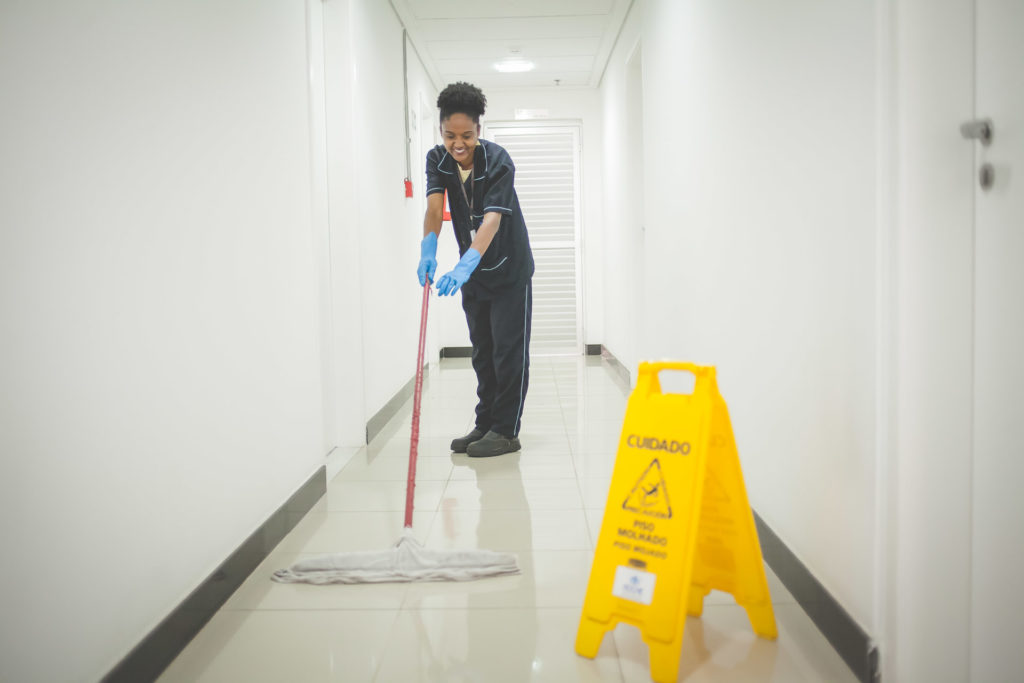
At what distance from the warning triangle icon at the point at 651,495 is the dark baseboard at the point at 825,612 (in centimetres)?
40

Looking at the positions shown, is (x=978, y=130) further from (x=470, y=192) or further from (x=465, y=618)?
(x=470, y=192)

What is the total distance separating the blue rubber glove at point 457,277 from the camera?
2377mm

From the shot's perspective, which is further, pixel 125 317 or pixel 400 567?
pixel 400 567

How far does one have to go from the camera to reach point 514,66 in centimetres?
560

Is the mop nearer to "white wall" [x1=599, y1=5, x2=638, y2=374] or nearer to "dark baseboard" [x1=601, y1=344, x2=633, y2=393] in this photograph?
"white wall" [x1=599, y1=5, x2=638, y2=374]

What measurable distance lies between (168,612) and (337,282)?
1914 mm

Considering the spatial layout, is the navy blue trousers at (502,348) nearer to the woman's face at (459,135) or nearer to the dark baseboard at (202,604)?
the woman's face at (459,135)

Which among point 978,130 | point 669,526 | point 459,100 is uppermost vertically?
point 459,100

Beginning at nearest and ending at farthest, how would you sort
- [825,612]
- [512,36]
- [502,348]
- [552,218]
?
[825,612] < [502,348] < [512,36] < [552,218]

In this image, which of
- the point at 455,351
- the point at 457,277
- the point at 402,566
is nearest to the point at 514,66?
the point at 455,351

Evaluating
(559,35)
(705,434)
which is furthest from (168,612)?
(559,35)

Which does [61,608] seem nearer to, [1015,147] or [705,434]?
[705,434]

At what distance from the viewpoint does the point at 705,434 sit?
1266mm

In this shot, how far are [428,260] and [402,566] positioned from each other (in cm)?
115
